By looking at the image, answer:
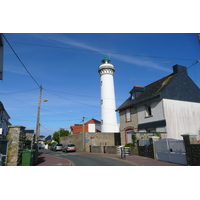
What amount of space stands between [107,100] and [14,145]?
70.9 ft

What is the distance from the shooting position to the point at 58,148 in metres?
30.7

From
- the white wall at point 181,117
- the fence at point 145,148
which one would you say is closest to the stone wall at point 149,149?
the fence at point 145,148

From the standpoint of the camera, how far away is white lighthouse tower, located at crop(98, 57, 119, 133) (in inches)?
1113

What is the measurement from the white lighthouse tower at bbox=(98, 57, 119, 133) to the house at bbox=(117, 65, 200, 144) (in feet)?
23.5

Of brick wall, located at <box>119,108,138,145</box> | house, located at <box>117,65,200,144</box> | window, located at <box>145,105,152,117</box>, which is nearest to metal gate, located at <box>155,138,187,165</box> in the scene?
house, located at <box>117,65,200,144</box>

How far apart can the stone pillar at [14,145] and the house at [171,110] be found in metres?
12.4

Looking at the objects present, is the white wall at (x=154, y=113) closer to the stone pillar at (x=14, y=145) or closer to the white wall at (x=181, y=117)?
the white wall at (x=181, y=117)

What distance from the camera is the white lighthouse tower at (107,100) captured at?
92.7 ft

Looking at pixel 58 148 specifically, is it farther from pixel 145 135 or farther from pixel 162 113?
pixel 162 113

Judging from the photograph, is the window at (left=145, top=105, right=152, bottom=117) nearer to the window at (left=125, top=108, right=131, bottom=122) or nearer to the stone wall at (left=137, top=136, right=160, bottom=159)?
the window at (left=125, top=108, right=131, bottom=122)

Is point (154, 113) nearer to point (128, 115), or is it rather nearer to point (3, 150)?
point (128, 115)

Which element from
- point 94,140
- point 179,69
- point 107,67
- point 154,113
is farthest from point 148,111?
point 107,67

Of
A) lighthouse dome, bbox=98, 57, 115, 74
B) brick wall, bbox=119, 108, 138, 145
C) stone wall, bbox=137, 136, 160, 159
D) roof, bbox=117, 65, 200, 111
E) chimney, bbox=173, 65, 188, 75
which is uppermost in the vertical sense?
lighthouse dome, bbox=98, 57, 115, 74

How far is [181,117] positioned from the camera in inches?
681
